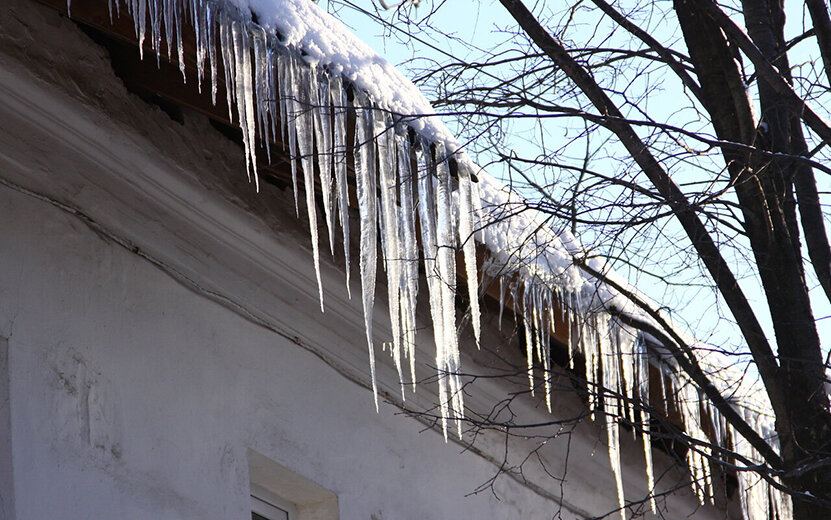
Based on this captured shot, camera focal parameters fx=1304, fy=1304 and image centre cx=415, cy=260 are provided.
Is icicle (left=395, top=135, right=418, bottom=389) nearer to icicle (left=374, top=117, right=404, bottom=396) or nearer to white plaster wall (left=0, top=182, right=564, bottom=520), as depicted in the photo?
icicle (left=374, top=117, right=404, bottom=396)

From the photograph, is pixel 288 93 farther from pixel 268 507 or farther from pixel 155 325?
pixel 268 507

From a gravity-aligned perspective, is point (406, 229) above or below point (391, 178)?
below

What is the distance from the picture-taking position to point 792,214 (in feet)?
11.8

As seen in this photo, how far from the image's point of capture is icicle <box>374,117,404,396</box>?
3.24 metres

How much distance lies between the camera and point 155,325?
137 inches

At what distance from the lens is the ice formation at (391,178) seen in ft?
9.46

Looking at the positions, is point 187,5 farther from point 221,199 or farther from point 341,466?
point 341,466

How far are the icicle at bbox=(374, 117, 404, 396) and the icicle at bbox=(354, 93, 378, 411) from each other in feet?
0.08

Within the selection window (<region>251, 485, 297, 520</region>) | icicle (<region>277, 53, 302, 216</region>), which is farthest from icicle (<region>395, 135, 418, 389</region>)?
window (<region>251, 485, 297, 520</region>)

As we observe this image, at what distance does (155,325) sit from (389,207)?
0.71m

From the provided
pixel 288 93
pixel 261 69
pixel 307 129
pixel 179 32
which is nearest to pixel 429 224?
pixel 307 129

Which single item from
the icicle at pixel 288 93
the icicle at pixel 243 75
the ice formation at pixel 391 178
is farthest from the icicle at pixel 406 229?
the icicle at pixel 243 75

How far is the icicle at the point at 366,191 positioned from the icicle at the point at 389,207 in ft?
0.08

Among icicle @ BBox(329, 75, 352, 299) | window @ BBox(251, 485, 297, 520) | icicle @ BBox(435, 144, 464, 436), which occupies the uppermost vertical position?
icicle @ BBox(329, 75, 352, 299)
